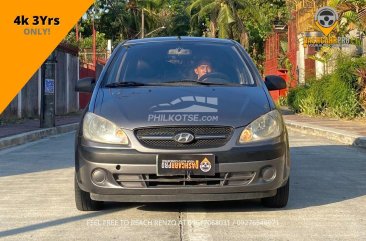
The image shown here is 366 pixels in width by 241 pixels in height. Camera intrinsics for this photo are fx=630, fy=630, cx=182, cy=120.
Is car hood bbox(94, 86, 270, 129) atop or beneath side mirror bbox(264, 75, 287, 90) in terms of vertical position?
beneath

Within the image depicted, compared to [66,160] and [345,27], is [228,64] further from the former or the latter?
[345,27]

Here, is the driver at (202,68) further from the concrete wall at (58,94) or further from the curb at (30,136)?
the concrete wall at (58,94)

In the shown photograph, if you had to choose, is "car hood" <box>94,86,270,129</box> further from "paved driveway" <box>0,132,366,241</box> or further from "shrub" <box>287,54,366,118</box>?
"shrub" <box>287,54,366,118</box>

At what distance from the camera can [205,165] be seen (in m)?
4.97

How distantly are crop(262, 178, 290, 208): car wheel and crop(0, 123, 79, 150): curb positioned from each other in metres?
7.29

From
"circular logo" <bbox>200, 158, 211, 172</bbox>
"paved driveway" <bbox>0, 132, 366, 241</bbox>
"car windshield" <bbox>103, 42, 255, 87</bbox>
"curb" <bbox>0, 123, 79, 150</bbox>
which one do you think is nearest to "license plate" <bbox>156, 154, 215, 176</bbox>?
"circular logo" <bbox>200, 158, 211, 172</bbox>

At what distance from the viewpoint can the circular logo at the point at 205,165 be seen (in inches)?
195

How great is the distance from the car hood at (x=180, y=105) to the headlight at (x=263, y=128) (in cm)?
5

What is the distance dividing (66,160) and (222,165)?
5.14 meters

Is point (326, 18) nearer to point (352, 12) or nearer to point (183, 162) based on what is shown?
point (352, 12)

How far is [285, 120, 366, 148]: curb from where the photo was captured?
1147 cm

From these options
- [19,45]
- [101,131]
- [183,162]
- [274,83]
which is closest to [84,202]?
[101,131]

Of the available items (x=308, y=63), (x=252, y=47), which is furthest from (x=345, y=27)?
(x=252, y=47)

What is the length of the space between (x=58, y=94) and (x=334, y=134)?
13699 mm
